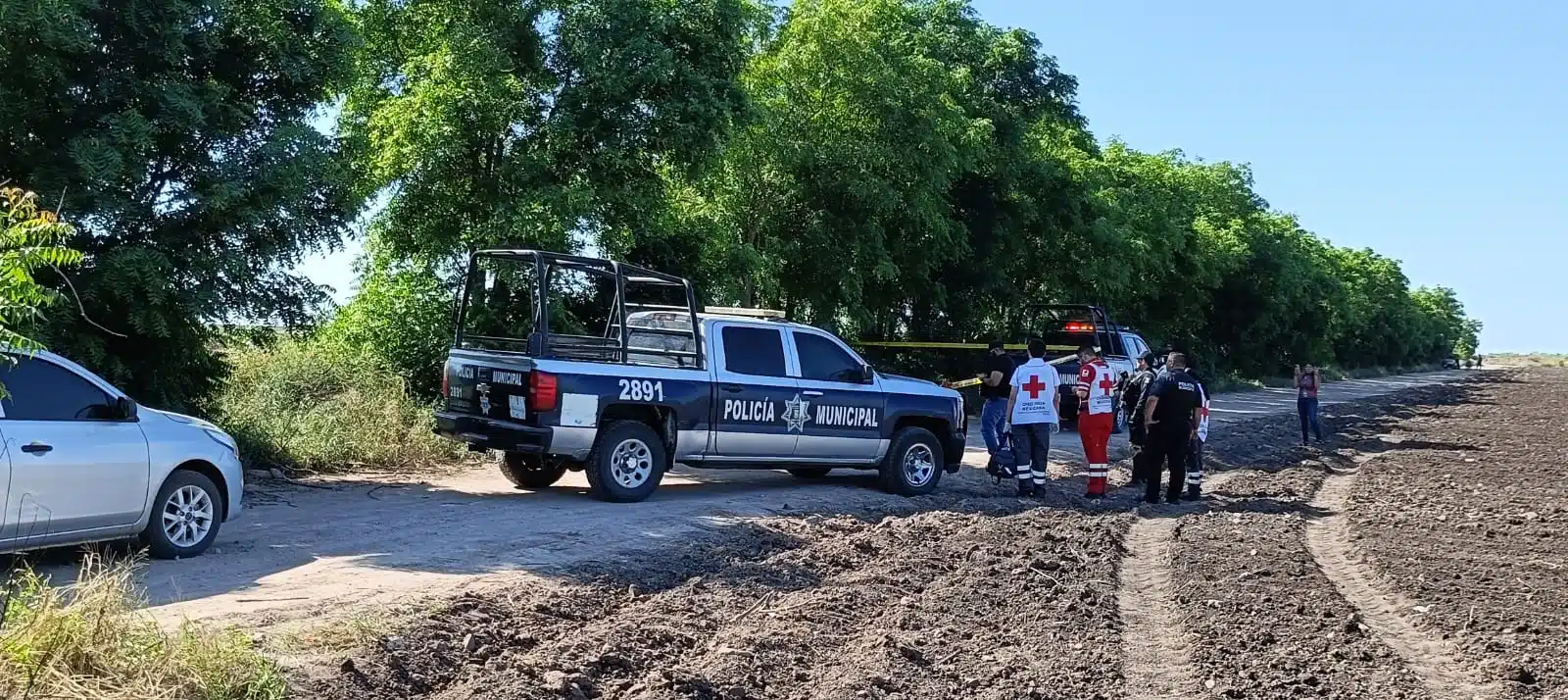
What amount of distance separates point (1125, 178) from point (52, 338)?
1407 inches

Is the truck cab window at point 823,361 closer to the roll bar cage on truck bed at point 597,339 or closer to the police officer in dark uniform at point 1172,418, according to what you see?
the roll bar cage on truck bed at point 597,339

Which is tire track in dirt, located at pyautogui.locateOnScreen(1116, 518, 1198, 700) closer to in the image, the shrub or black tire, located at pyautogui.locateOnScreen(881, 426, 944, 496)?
black tire, located at pyautogui.locateOnScreen(881, 426, 944, 496)

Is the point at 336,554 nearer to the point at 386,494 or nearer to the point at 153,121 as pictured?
the point at 386,494

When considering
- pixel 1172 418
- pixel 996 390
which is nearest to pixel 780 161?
pixel 996 390

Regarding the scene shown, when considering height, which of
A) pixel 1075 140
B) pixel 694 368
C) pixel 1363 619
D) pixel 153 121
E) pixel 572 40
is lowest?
pixel 1363 619

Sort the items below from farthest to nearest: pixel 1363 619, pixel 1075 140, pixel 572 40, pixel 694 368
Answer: pixel 1075 140, pixel 572 40, pixel 694 368, pixel 1363 619

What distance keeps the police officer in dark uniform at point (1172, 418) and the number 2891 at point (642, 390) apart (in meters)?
5.18

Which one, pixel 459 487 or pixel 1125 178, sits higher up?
pixel 1125 178

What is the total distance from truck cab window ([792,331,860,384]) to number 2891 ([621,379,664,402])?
171 centimetres

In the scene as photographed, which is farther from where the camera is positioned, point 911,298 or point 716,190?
point 911,298

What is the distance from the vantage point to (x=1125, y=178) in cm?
4216

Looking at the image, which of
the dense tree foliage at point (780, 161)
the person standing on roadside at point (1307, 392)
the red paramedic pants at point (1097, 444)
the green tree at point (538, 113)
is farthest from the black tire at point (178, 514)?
A: the person standing on roadside at point (1307, 392)

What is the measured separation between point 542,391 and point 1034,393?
5.43 metres

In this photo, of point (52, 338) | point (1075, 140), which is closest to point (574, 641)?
point (52, 338)
